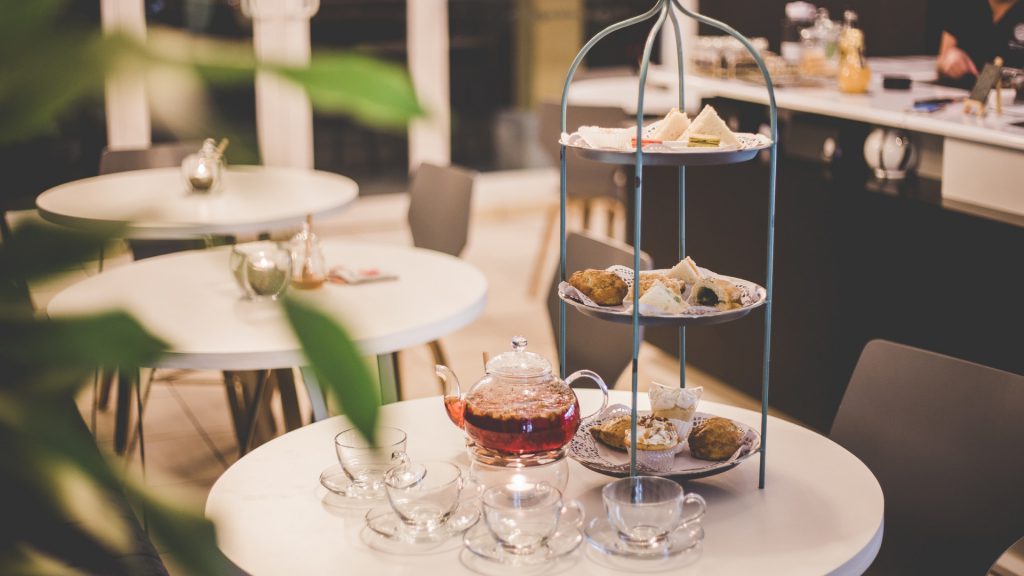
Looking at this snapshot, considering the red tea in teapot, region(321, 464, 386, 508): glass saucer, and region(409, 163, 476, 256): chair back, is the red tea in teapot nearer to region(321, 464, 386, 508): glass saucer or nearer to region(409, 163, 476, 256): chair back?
region(321, 464, 386, 508): glass saucer

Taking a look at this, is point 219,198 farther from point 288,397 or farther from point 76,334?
point 76,334

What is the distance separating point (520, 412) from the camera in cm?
148

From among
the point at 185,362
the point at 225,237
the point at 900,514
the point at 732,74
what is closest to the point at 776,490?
the point at 900,514

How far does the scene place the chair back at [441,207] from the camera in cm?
347

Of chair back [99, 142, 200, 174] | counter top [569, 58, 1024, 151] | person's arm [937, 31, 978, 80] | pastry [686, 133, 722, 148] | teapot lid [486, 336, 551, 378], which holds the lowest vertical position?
teapot lid [486, 336, 551, 378]

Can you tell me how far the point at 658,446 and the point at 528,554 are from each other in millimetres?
257

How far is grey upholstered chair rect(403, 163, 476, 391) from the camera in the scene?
346cm

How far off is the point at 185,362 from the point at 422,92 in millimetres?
1854

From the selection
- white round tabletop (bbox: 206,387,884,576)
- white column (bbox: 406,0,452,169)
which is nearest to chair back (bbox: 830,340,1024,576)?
white round tabletop (bbox: 206,387,884,576)

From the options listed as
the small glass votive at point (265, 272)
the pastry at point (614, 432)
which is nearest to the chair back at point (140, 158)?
the small glass votive at point (265, 272)

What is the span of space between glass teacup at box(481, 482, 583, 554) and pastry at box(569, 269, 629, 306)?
1.02 ft

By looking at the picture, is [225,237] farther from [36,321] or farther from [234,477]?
[36,321]

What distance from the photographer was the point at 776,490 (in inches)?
61.2

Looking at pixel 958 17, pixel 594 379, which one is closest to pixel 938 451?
pixel 594 379
